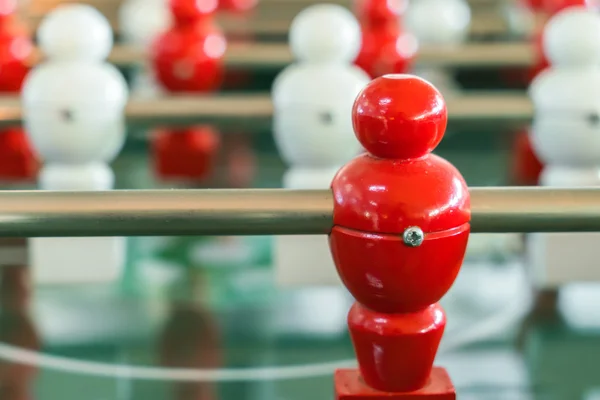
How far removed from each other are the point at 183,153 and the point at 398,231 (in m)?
0.58

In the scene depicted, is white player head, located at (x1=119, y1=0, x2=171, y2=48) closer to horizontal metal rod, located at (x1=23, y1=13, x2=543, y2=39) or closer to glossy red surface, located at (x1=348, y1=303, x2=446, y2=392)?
horizontal metal rod, located at (x1=23, y1=13, x2=543, y2=39)

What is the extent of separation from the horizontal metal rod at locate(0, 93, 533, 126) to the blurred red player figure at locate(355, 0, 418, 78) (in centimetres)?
20

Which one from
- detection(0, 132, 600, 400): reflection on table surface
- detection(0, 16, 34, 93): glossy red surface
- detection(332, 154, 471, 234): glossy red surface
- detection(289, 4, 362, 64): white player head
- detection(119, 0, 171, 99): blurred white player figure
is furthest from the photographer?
detection(119, 0, 171, 99): blurred white player figure

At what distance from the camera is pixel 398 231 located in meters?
0.36

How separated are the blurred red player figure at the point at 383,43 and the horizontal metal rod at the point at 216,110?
0.20 metres

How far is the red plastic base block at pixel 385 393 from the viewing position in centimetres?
39

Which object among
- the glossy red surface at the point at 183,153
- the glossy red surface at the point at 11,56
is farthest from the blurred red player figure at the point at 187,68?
the glossy red surface at the point at 11,56

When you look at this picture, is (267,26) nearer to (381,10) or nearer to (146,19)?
(146,19)

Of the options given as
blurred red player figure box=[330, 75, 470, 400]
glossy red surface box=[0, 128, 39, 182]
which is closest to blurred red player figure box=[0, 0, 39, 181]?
glossy red surface box=[0, 128, 39, 182]

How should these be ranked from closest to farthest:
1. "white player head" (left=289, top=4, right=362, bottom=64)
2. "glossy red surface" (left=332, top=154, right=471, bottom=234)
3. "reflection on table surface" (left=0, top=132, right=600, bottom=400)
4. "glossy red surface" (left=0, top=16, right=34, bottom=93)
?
1. "glossy red surface" (left=332, top=154, right=471, bottom=234)
2. "reflection on table surface" (left=0, top=132, right=600, bottom=400)
3. "white player head" (left=289, top=4, right=362, bottom=64)
4. "glossy red surface" (left=0, top=16, right=34, bottom=93)

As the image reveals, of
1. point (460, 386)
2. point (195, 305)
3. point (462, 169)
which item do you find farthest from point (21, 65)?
point (462, 169)

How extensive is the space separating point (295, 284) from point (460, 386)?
12 cm

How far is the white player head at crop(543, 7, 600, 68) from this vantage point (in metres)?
0.66

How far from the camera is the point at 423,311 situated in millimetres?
386
